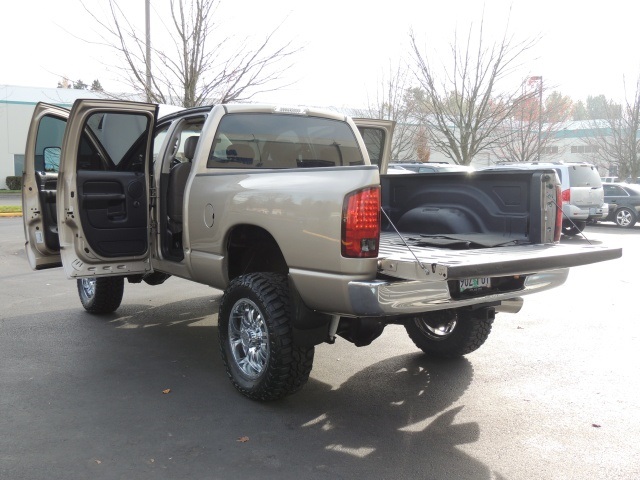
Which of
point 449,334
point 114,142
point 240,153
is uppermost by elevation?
point 114,142

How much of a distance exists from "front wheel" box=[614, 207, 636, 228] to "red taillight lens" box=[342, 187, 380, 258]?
18283 mm

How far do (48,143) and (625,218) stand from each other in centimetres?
1802

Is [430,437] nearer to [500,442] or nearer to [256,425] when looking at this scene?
[500,442]

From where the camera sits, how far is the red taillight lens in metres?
3.81

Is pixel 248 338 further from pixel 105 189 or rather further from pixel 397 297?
pixel 105 189

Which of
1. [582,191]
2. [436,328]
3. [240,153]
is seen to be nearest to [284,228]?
[240,153]

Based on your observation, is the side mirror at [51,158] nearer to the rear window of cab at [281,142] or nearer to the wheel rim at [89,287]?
the wheel rim at [89,287]

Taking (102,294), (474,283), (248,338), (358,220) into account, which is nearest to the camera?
(358,220)

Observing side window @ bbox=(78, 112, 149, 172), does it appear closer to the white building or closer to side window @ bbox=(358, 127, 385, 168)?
side window @ bbox=(358, 127, 385, 168)

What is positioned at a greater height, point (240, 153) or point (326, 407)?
point (240, 153)

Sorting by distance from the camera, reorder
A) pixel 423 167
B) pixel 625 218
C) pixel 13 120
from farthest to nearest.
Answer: pixel 13 120
pixel 423 167
pixel 625 218

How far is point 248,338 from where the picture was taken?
15.5 ft

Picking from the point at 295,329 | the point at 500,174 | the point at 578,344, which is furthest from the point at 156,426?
the point at 578,344

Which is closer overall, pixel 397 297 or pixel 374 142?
pixel 397 297
